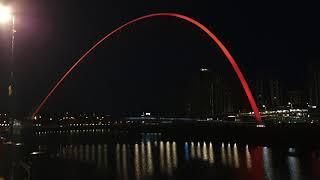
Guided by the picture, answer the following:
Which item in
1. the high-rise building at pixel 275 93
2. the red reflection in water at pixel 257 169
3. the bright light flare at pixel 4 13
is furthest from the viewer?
the high-rise building at pixel 275 93

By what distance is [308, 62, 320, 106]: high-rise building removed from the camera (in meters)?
125

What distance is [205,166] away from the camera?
1614 inches

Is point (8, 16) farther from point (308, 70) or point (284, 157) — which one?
point (308, 70)

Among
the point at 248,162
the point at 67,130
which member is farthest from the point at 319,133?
the point at 67,130

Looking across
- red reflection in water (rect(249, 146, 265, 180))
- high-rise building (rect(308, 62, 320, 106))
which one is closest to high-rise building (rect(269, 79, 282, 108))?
high-rise building (rect(308, 62, 320, 106))

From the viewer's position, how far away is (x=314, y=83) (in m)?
126

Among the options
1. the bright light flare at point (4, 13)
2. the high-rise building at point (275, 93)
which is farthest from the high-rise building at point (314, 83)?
the bright light flare at point (4, 13)

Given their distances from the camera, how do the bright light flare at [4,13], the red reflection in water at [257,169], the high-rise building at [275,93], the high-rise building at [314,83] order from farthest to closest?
the high-rise building at [275,93]
the high-rise building at [314,83]
the red reflection in water at [257,169]
the bright light flare at [4,13]

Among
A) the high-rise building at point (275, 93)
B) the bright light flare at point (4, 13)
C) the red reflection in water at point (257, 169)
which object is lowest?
the red reflection in water at point (257, 169)

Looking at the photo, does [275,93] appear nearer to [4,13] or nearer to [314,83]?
[314,83]

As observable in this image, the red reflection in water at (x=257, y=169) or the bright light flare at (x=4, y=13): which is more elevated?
the bright light flare at (x=4, y=13)

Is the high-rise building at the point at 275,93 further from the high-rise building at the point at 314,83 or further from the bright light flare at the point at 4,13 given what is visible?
the bright light flare at the point at 4,13

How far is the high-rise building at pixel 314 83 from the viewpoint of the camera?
124556 mm

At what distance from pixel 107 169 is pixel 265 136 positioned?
31089 mm
